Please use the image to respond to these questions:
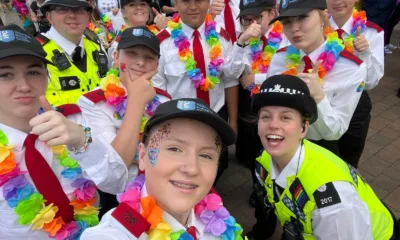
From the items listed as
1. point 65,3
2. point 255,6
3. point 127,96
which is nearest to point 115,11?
point 65,3

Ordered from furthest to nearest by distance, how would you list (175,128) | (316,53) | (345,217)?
(316,53) < (345,217) < (175,128)

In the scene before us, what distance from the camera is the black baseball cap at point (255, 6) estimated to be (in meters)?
3.26

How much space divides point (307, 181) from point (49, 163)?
1.49m

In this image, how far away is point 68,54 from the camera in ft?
8.96

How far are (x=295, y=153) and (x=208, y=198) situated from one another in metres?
0.75

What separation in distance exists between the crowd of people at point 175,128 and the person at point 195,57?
12 mm

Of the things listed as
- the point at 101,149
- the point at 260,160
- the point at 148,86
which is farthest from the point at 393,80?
the point at 101,149

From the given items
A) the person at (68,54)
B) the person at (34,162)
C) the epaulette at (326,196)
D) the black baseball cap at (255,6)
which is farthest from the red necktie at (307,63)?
the person at (68,54)

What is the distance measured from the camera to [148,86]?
6.53 feet

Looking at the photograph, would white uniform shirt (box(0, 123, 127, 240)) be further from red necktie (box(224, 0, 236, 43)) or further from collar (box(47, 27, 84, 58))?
red necktie (box(224, 0, 236, 43))

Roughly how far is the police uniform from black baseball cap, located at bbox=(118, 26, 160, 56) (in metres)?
1.92

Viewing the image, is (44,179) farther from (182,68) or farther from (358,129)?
(358,129)

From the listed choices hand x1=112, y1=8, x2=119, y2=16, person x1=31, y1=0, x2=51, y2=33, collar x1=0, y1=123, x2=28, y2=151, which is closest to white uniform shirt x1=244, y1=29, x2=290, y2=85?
collar x1=0, y1=123, x2=28, y2=151

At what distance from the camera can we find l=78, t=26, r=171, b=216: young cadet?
1.92 meters
